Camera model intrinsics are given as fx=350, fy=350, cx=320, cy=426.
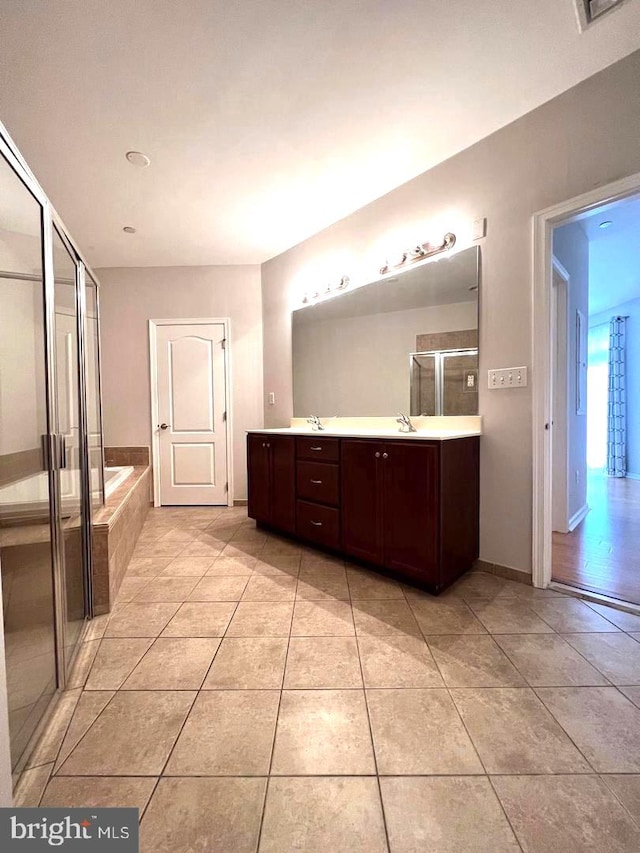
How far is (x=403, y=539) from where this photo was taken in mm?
1808

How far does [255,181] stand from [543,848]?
3029 millimetres

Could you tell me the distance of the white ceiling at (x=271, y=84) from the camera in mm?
1324

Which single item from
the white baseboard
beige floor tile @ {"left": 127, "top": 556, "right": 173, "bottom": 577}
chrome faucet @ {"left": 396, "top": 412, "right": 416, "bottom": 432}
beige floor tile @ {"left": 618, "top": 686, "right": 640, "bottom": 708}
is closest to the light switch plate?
→ chrome faucet @ {"left": 396, "top": 412, "right": 416, "bottom": 432}

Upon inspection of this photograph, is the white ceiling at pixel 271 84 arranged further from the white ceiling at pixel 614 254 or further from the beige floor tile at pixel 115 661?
the beige floor tile at pixel 115 661

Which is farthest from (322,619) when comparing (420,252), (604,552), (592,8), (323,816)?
(592,8)

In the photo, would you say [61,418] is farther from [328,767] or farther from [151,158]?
[151,158]

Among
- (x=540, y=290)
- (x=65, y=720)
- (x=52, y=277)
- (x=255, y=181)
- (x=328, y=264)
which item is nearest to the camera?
(x=65, y=720)

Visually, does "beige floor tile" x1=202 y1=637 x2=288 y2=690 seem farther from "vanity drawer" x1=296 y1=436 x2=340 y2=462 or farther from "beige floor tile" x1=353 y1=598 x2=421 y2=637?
"vanity drawer" x1=296 y1=436 x2=340 y2=462

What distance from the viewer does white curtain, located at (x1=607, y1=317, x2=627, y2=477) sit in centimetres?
521

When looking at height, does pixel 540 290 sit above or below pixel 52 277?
above

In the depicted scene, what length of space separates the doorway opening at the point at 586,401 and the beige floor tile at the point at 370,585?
29.2 inches

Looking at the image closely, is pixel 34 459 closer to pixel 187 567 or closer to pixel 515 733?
pixel 187 567

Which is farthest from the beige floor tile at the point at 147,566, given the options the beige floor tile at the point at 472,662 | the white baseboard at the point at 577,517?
the white baseboard at the point at 577,517

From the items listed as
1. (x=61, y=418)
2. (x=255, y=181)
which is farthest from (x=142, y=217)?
(x=61, y=418)
